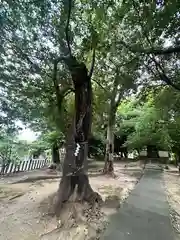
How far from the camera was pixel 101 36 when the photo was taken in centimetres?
800

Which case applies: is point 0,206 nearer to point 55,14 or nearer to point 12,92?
point 12,92

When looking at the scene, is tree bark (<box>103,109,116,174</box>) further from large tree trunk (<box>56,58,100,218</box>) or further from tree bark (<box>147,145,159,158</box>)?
tree bark (<box>147,145,159,158</box>)

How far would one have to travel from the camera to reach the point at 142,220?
19.5 ft

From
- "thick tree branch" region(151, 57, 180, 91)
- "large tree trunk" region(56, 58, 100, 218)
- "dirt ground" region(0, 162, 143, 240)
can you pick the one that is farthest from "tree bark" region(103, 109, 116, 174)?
"large tree trunk" region(56, 58, 100, 218)

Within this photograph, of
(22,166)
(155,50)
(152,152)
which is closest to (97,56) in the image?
(155,50)

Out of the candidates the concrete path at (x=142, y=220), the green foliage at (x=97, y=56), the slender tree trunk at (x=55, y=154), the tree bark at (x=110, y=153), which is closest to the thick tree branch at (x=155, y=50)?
the green foliage at (x=97, y=56)

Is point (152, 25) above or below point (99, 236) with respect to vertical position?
above

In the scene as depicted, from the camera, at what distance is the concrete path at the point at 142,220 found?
500 cm

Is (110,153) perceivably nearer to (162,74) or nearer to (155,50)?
(162,74)

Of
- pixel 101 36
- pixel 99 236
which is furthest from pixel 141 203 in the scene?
pixel 101 36

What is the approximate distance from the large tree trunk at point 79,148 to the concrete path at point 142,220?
46.2 inches

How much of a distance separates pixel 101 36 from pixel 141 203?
515 cm

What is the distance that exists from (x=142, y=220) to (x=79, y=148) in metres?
2.57

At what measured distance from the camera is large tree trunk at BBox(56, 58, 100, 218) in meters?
7.12
